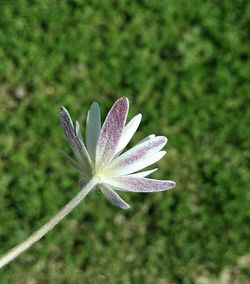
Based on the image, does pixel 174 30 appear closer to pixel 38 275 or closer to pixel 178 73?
pixel 178 73

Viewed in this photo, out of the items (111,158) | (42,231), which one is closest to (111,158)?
(111,158)

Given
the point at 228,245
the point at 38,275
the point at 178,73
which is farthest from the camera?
the point at 178,73

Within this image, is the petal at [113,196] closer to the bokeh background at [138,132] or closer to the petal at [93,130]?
the petal at [93,130]

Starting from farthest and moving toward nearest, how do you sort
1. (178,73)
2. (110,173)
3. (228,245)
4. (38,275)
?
(178,73) < (228,245) < (38,275) < (110,173)

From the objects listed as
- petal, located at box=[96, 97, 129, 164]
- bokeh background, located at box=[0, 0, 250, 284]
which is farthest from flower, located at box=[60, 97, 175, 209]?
bokeh background, located at box=[0, 0, 250, 284]

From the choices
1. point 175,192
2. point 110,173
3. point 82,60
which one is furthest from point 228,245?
point 110,173

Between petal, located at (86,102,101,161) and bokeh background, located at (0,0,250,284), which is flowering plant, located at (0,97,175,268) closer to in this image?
petal, located at (86,102,101,161)

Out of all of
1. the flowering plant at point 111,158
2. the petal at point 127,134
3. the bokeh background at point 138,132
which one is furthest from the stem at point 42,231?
the bokeh background at point 138,132
